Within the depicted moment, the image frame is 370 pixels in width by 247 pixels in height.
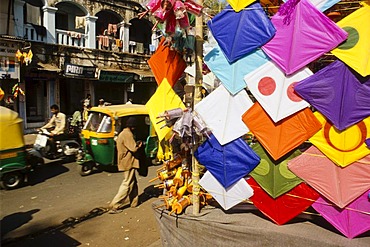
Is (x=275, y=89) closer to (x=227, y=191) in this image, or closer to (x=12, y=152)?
(x=227, y=191)

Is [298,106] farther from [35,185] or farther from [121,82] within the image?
[121,82]

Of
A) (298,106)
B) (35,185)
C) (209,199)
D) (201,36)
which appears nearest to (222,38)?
(201,36)

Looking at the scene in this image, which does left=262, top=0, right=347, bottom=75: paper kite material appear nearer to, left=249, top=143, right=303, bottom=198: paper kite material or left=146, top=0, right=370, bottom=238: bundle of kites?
left=146, top=0, right=370, bottom=238: bundle of kites

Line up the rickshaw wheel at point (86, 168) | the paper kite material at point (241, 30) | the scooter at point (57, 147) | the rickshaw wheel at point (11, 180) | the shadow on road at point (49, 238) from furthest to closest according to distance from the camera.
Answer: the scooter at point (57, 147), the rickshaw wheel at point (86, 168), the rickshaw wheel at point (11, 180), the shadow on road at point (49, 238), the paper kite material at point (241, 30)

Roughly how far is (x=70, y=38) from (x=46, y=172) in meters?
7.75

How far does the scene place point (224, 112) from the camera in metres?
3.16

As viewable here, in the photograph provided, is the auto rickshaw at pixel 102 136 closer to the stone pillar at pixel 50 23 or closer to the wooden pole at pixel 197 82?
the wooden pole at pixel 197 82

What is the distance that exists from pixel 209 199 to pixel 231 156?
856mm

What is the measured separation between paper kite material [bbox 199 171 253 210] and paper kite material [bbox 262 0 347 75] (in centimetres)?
120

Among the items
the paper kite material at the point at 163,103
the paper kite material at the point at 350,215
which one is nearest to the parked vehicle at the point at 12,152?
the paper kite material at the point at 163,103

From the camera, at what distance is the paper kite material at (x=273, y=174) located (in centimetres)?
296

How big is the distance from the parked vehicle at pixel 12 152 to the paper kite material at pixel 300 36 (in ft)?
18.2

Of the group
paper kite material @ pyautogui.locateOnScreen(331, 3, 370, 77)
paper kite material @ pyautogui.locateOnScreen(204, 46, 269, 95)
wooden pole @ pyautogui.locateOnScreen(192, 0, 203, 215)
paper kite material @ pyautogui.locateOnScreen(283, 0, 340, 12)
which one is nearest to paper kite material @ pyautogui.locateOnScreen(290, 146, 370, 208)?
paper kite material @ pyautogui.locateOnScreen(331, 3, 370, 77)

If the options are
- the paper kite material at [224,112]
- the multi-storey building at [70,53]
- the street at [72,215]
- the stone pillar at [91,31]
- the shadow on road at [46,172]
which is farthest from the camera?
the stone pillar at [91,31]
